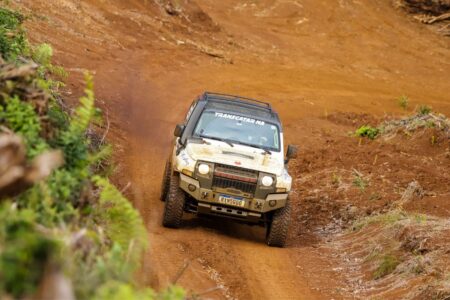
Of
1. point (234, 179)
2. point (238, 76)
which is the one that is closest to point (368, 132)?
point (238, 76)

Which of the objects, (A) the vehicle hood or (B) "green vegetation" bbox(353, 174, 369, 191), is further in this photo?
(B) "green vegetation" bbox(353, 174, 369, 191)

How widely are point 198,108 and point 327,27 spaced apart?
845 inches

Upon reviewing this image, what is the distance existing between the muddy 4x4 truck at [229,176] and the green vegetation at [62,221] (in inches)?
134

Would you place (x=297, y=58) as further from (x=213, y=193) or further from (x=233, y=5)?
(x=213, y=193)

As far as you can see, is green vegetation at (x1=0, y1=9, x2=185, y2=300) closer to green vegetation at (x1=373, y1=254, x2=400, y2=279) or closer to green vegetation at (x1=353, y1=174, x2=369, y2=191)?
green vegetation at (x1=373, y1=254, x2=400, y2=279)

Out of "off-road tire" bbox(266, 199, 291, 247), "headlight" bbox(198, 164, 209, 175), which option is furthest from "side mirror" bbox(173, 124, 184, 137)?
"off-road tire" bbox(266, 199, 291, 247)

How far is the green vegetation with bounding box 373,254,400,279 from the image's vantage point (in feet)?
43.1

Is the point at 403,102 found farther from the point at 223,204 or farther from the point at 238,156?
the point at 223,204

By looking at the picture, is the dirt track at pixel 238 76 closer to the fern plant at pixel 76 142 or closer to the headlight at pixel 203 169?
the headlight at pixel 203 169

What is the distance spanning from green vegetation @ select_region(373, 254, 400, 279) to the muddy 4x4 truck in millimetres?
1476

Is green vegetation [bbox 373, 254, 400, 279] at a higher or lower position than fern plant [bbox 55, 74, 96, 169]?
lower

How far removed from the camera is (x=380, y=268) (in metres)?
13.2

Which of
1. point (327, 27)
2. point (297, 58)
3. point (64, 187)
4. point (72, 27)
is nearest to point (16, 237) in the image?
point (64, 187)

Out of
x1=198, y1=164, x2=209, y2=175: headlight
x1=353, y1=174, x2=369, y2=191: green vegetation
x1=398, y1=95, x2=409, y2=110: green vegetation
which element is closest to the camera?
x1=198, y1=164, x2=209, y2=175: headlight
